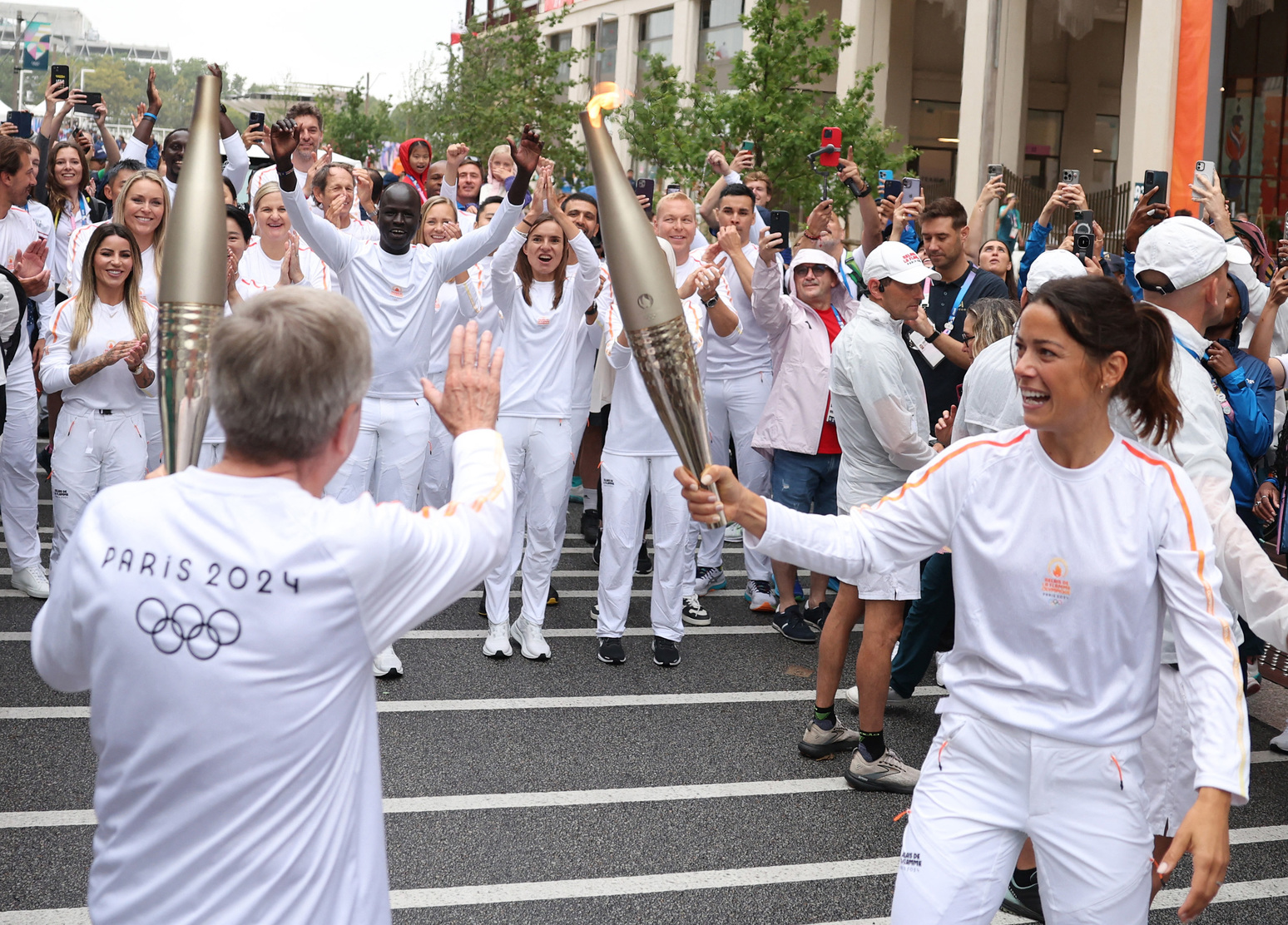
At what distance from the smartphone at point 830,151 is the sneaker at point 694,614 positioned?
3.36 metres

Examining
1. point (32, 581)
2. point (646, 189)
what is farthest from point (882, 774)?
point (32, 581)

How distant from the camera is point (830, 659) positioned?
5531 millimetres

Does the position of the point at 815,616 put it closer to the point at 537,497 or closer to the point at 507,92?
the point at 537,497

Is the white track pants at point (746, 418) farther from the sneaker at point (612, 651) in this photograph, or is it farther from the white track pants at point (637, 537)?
the sneaker at point (612, 651)

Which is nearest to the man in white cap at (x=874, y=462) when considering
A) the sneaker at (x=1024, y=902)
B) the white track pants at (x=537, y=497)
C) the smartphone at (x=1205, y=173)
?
the sneaker at (x=1024, y=902)

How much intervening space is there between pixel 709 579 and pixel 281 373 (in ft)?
22.0

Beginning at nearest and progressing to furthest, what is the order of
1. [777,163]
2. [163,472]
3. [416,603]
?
[416,603] < [163,472] < [777,163]

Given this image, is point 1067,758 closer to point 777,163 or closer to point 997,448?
point 997,448

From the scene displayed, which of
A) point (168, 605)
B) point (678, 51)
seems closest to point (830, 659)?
point (168, 605)

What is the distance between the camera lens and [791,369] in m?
7.64

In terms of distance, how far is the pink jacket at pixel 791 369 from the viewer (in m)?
7.51

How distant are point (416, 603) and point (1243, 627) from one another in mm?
4692

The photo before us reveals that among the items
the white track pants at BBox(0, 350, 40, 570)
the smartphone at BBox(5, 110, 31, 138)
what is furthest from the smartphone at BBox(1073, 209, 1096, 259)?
the smartphone at BBox(5, 110, 31, 138)

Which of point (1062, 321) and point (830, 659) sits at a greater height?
point (1062, 321)
